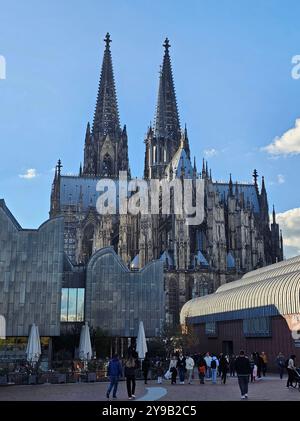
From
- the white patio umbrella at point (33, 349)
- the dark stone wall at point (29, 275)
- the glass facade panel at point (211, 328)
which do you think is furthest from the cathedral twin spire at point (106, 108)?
the white patio umbrella at point (33, 349)

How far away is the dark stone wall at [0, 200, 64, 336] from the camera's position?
33.8 meters

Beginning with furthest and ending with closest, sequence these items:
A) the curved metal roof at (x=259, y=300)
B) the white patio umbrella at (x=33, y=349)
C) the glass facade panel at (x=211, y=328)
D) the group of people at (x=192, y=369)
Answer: the glass facade panel at (x=211, y=328), the curved metal roof at (x=259, y=300), the white patio umbrella at (x=33, y=349), the group of people at (x=192, y=369)

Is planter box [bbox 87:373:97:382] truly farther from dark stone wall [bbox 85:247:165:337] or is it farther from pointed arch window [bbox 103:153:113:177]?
pointed arch window [bbox 103:153:113:177]

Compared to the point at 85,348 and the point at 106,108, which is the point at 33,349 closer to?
the point at 85,348

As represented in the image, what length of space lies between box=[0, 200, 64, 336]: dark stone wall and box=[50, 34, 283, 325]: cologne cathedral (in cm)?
655

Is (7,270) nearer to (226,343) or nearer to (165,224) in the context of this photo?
(226,343)

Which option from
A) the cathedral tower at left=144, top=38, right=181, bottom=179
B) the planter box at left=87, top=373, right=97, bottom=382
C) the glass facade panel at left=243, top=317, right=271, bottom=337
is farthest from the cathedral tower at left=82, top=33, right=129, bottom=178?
the planter box at left=87, top=373, right=97, bottom=382

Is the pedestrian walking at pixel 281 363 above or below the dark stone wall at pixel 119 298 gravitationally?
below

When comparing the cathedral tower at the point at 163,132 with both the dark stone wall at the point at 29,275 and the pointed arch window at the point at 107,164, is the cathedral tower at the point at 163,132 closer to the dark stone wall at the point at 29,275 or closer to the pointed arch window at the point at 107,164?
the pointed arch window at the point at 107,164

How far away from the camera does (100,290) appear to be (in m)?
38.3

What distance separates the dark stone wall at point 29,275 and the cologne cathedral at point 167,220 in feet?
21.5

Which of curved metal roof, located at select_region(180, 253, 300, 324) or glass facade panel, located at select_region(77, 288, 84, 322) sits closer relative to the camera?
curved metal roof, located at select_region(180, 253, 300, 324)

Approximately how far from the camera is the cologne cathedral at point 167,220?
56.6 m

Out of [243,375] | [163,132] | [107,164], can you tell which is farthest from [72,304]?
[163,132]
